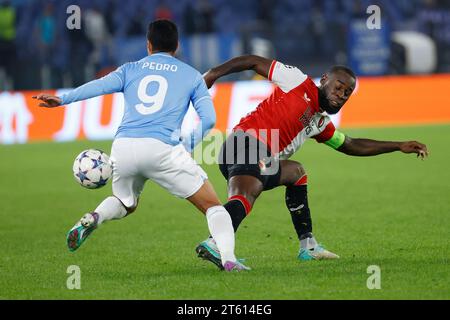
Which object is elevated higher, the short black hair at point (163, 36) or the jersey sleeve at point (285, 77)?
the short black hair at point (163, 36)

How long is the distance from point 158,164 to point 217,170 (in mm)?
9649

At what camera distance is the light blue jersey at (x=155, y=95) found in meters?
7.52

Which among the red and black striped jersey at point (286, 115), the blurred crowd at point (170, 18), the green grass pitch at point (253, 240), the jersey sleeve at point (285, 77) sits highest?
the blurred crowd at point (170, 18)

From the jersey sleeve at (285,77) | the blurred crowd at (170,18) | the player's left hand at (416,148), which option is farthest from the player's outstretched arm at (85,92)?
the blurred crowd at (170,18)

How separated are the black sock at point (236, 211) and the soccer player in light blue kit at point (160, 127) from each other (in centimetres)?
28

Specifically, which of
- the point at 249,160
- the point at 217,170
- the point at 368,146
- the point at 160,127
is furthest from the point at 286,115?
the point at 217,170

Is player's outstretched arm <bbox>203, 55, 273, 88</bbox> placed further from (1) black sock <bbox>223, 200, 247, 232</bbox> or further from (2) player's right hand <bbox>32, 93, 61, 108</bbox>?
(2) player's right hand <bbox>32, 93, 61, 108</bbox>

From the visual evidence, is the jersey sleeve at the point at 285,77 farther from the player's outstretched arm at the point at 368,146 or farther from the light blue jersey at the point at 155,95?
the light blue jersey at the point at 155,95

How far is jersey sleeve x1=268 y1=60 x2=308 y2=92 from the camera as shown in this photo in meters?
8.38

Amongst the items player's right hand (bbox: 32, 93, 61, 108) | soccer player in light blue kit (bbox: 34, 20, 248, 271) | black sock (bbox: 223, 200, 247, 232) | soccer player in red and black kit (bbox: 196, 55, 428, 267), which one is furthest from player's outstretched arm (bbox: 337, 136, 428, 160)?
player's right hand (bbox: 32, 93, 61, 108)

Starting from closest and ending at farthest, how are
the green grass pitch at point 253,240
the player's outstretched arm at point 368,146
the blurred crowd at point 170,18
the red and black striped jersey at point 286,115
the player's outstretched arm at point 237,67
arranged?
1. the green grass pitch at point 253,240
2. the player's outstretched arm at point 237,67
3. the red and black striped jersey at point 286,115
4. the player's outstretched arm at point 368,146
5. the blurred crowd at point 170,18

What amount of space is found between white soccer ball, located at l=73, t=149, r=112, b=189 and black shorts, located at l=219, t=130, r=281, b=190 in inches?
43.6
